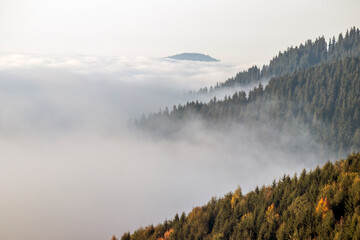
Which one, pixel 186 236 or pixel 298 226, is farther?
pixel 186 236

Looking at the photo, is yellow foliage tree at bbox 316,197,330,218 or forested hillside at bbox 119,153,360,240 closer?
forested hillside at bbox 119,153,360,240

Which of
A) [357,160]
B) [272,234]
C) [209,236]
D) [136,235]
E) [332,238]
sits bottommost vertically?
[136,235]

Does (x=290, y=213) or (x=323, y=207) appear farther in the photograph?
(x=290, y=213)

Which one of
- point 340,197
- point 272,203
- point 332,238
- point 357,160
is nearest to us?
point 332,238

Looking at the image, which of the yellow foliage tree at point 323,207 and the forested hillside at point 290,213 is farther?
the yellow foliage tree at point 323,207

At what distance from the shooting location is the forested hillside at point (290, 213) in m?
62.9

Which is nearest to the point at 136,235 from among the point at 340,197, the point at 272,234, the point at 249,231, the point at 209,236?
the point at 209,236

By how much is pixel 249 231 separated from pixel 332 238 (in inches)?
1010

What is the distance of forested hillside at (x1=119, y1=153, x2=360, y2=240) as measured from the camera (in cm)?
6294

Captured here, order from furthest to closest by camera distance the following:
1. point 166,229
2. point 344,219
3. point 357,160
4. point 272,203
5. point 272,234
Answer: point 166,229 → point 272,203 → point 357,160 → point 272,234 → point 344,219

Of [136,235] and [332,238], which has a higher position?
[332,238]

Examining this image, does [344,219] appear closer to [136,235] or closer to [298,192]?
[298,192]

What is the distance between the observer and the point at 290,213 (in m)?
75.7

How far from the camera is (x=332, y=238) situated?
57969 millimetres
